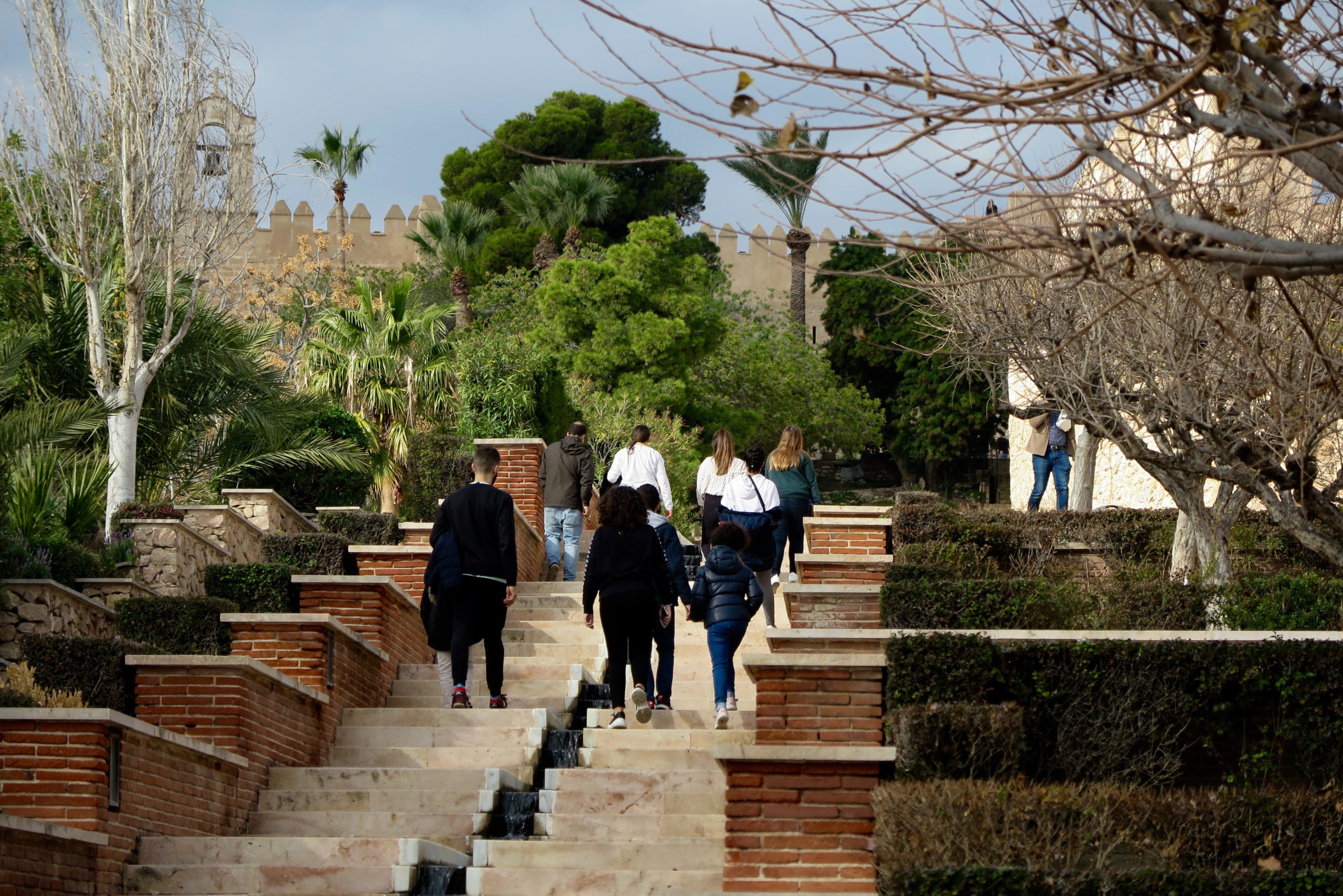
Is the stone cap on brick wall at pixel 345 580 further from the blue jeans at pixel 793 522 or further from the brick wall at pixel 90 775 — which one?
the blue jeans at pixel 793 522

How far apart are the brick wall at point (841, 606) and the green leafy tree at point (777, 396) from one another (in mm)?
20472

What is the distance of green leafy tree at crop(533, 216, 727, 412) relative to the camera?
91.6 feet

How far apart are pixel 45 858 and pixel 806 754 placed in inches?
147

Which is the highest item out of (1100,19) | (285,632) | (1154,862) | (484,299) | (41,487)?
(484,299)

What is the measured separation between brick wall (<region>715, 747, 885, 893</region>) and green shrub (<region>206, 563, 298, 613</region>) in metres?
6.63

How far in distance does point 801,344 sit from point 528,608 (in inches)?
1061

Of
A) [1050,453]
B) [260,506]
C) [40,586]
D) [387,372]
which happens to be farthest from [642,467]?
[387,372]

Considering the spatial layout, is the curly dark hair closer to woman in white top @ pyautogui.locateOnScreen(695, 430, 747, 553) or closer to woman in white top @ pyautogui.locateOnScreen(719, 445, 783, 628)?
woman in white top @ pyautogui.locateOnScreen(719, 445, 783, 628)

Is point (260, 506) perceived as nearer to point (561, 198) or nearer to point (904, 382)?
point (561, 198)

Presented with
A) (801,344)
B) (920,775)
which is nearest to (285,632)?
(920,775)

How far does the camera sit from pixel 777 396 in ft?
118

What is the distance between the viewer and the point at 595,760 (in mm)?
9820

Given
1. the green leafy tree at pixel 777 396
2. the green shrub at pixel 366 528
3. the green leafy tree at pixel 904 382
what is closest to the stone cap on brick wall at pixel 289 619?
the green shrub at pixel 366 528

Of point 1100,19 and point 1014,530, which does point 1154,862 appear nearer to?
point 1100,19
